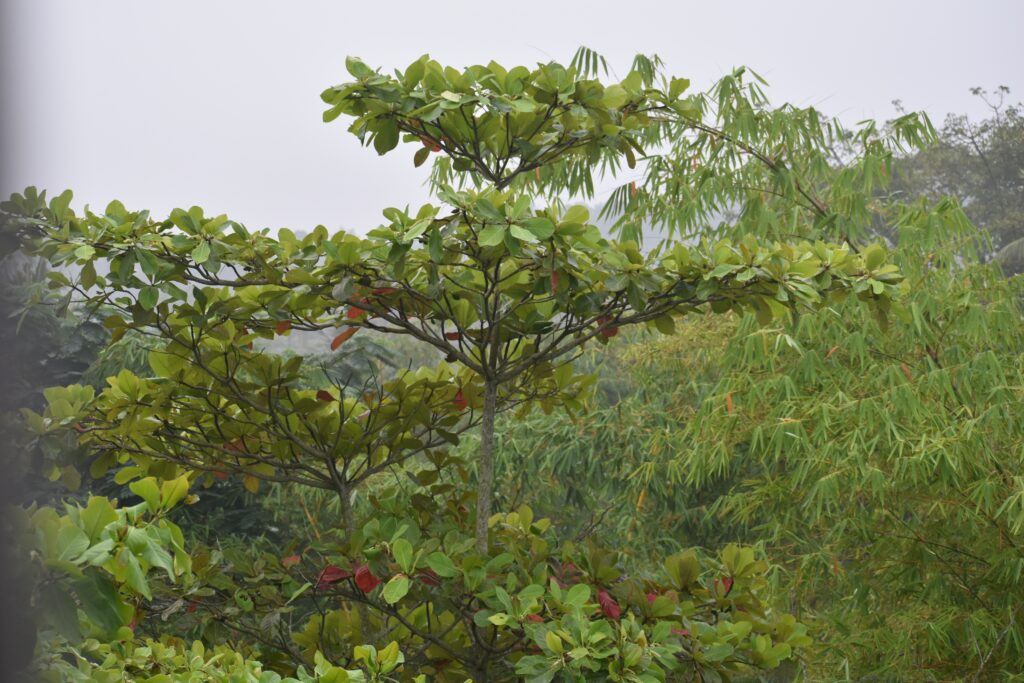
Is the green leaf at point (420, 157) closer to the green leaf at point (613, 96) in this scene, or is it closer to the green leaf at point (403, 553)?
the green leaf at point (613, 96)

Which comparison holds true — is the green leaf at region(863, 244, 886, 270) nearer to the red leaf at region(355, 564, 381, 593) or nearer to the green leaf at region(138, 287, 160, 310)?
the red leaf at region(355, 564, 381, 593)

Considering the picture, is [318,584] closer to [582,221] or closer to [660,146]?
[582,221]

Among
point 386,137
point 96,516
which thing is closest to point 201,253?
point 386,137

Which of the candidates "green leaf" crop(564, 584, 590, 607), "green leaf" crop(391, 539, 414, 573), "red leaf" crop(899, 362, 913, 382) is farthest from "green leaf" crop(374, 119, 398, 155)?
"red leaf" crop(899, 362, 913, 382)

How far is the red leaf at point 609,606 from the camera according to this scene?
5.60 ft

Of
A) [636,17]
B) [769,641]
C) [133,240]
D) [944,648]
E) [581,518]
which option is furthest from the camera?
[581,518]

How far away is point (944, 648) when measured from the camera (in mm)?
3279

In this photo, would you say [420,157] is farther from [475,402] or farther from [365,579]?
Answer: [365,579]

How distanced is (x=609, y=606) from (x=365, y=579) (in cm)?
43

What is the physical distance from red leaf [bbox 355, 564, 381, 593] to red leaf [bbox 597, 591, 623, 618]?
40 centimetres

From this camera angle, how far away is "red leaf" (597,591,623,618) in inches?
67.2

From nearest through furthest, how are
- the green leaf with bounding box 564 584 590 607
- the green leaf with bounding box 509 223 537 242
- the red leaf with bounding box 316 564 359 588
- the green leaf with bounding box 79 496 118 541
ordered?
1. the green leaf with bounding box 79 496 118 541
2. the green leaf with bounding box 509 223 537 242
3. the green leaf with bounding box 564 584 590 607
4. the red leaf with bounding box 316 564 359 588

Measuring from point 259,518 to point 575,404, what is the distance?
11.9ft

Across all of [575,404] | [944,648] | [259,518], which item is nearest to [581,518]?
[259,518]
